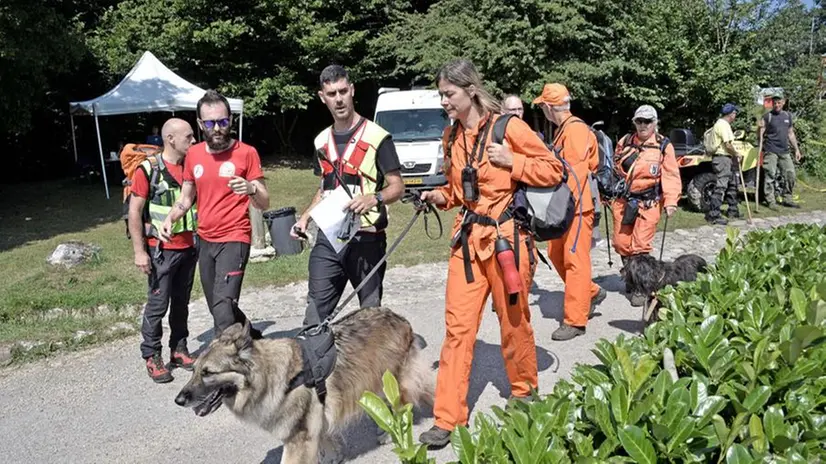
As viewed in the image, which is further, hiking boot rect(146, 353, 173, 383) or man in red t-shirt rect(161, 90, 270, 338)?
hiking boot rect(146, 353, 173, 383)

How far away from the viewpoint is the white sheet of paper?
13.3 ft

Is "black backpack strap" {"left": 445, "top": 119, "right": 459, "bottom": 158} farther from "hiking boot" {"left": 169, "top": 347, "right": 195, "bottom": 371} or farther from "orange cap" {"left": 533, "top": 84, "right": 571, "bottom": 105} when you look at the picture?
"hiking boot" {"left": 169, "top": 347, "right": 195, "bottom": 371}

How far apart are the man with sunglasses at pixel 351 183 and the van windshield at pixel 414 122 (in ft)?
34.8

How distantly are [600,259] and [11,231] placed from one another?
11.7 metres

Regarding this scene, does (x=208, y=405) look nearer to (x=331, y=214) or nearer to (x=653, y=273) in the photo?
(x=331, y=214)

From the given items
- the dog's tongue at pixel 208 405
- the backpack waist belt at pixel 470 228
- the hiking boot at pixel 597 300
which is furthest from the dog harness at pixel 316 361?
the hiking boot at pixel 597 300

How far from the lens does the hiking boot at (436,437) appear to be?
3.77m

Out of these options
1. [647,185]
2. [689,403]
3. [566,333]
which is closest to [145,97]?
[647,185]

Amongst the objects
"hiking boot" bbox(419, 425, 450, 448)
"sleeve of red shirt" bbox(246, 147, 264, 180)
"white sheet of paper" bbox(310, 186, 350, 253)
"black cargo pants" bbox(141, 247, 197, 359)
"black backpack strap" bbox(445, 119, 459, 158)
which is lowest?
"hiking boot" bbox(419, 425, 450, 448)

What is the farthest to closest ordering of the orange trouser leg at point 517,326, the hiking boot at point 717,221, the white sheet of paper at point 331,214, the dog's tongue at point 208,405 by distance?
the hiking boot at point 717,221 < the white sheet of paper at point 331,214 < the orange trouser leg at point 517,326 < the dog's tongue at point 208,405

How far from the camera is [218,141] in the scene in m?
4.54

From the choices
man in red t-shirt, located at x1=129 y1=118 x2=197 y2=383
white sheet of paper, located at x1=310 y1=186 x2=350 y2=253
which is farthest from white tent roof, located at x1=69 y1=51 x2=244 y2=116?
white sheet of paper, located at x1=310 y1=186 x2=350 y2=253

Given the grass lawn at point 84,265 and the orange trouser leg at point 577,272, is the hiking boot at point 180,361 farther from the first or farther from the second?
the orange trouser leg at point 577,272

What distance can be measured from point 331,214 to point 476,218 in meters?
0.95
